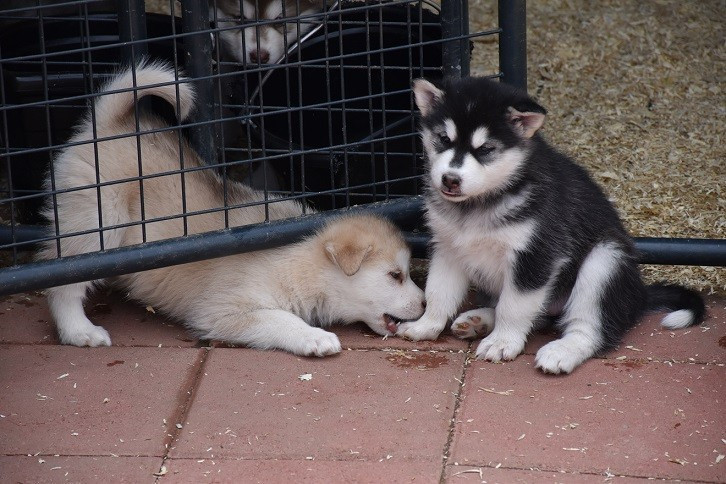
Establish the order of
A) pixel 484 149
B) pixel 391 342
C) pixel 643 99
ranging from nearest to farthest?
pixel 484 149, pixel 391 342, pixel 643 99

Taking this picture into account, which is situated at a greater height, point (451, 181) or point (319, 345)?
point (451, 181)

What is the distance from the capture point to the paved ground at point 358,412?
10.3ft

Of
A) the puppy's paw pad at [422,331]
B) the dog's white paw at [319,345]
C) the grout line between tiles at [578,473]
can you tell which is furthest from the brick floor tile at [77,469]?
the puppy's paw pad at [422,331]

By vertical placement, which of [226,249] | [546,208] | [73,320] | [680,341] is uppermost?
[546,208]

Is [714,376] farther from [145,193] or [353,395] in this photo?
[145,193]

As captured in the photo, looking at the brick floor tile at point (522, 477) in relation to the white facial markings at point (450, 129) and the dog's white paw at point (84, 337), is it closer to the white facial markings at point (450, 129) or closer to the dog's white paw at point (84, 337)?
the white facial markings at point (450, 129)

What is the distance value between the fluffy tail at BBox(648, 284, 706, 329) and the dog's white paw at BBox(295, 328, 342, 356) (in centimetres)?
131

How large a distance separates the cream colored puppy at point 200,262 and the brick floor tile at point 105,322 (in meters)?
0.07

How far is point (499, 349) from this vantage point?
383cm

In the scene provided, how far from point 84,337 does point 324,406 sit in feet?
3.64

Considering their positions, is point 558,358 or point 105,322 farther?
point 105,322

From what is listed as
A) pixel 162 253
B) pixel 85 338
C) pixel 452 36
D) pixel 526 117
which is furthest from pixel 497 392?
pixel 85 338

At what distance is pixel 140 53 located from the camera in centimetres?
444

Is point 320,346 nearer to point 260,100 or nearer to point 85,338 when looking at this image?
point 85,338
